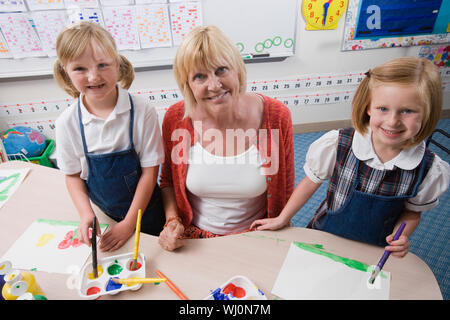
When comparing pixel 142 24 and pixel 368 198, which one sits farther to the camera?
pixel 142 24

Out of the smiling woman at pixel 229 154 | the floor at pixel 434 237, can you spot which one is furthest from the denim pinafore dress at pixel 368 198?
the floor at pixel 434 237

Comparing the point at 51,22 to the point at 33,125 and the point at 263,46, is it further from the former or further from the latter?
the point at 263,46

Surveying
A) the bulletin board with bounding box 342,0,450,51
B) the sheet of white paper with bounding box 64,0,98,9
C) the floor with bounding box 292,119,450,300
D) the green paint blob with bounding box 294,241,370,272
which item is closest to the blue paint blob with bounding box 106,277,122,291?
the green paint blob with bounding box 294,241,370,272

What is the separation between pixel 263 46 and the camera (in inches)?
90.0

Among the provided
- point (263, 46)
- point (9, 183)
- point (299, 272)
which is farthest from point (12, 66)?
point (299, 272)

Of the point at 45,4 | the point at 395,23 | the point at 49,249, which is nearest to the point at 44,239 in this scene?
the point at 49,249

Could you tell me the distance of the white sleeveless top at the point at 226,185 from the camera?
987 millimetres

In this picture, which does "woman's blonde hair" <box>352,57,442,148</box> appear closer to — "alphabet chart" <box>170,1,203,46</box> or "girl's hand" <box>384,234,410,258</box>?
"girl's hand" <box>384,234,410,258</box>

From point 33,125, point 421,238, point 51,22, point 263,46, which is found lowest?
Result: point 421,238

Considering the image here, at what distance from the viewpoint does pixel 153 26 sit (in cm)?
211

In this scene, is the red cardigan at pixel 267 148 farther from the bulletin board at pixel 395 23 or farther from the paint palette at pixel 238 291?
the bulletin board at pixel 395 23

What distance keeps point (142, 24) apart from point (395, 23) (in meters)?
2.01

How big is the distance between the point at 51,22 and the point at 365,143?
7.43 feet

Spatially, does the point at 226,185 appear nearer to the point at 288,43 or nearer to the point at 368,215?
the point at 368,215
